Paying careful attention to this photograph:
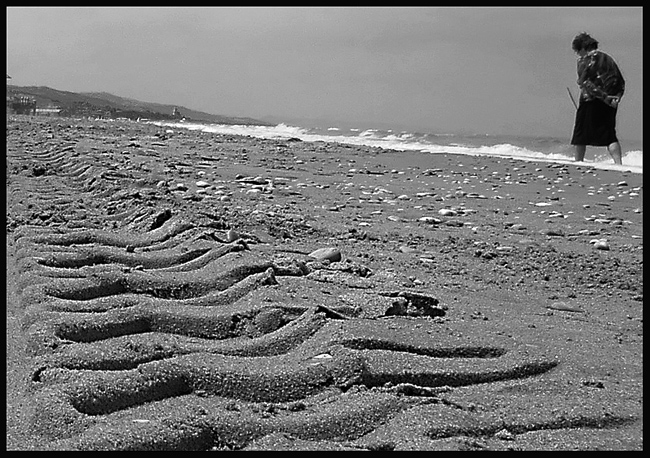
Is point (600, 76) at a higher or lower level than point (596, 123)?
higher

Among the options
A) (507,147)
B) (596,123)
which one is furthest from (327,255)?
(507,147)

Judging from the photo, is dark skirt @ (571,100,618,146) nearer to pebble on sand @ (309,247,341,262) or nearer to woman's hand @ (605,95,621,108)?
woman's hand @ (605,95,621,108)

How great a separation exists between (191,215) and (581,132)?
5.77 metres

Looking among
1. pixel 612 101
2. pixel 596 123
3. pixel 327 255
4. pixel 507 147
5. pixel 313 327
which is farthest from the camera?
pixel 507 147

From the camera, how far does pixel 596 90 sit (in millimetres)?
7500

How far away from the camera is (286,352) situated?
216 centimetres

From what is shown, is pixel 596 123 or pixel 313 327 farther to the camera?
pixel 596 123

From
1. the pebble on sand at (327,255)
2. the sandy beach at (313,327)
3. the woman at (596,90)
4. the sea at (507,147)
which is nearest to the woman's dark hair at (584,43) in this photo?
the woman at (596,90)

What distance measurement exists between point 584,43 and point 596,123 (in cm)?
94

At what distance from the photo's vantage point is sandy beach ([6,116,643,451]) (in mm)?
1731

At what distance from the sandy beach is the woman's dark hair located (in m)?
3.21

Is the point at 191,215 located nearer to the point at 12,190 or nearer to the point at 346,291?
the point at 346,291

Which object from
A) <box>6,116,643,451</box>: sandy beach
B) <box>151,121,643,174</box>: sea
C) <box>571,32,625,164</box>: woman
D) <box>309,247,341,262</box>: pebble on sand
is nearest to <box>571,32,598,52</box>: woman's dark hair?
<box>571,32,625,164</box>: woman

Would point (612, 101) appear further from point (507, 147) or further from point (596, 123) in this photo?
point (507, 147)
